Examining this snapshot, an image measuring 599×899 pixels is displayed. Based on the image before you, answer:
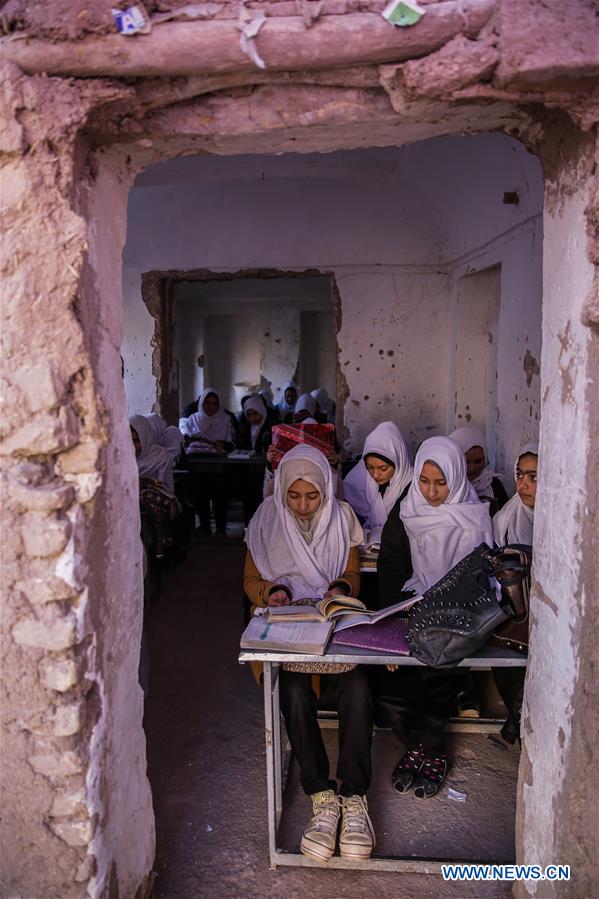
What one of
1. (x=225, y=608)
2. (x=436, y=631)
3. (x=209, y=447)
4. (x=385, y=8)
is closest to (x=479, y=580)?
(x=436, y=631)

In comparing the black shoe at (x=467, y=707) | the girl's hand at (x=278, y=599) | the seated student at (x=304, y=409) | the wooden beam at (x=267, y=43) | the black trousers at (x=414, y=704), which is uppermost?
the wooden beam at (x=267, y=43)

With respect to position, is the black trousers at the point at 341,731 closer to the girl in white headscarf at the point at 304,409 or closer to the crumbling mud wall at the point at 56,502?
the crumbling mud wall at the point at 56,502

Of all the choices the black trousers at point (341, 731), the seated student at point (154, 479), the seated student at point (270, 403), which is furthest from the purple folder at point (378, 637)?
the seated student at point (270, 403)

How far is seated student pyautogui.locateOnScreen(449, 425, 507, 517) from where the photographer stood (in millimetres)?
4496

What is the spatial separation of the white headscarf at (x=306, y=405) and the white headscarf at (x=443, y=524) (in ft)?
22.7

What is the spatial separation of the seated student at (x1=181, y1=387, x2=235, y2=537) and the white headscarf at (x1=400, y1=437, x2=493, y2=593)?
12.8 ft

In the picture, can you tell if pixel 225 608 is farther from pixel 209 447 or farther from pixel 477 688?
pixel 209 447

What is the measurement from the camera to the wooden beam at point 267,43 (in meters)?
1.75

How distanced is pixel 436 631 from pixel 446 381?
4253 mm

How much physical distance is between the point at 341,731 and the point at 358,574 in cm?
78

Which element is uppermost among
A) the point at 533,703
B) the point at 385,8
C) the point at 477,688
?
the point at 385,8

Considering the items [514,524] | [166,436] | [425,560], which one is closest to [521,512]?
[514,524]

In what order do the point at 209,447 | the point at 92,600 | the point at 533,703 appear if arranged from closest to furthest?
1. the point at 92,600
2. the point at 533,703
3. the point at 209,447

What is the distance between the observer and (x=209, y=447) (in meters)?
7.59
